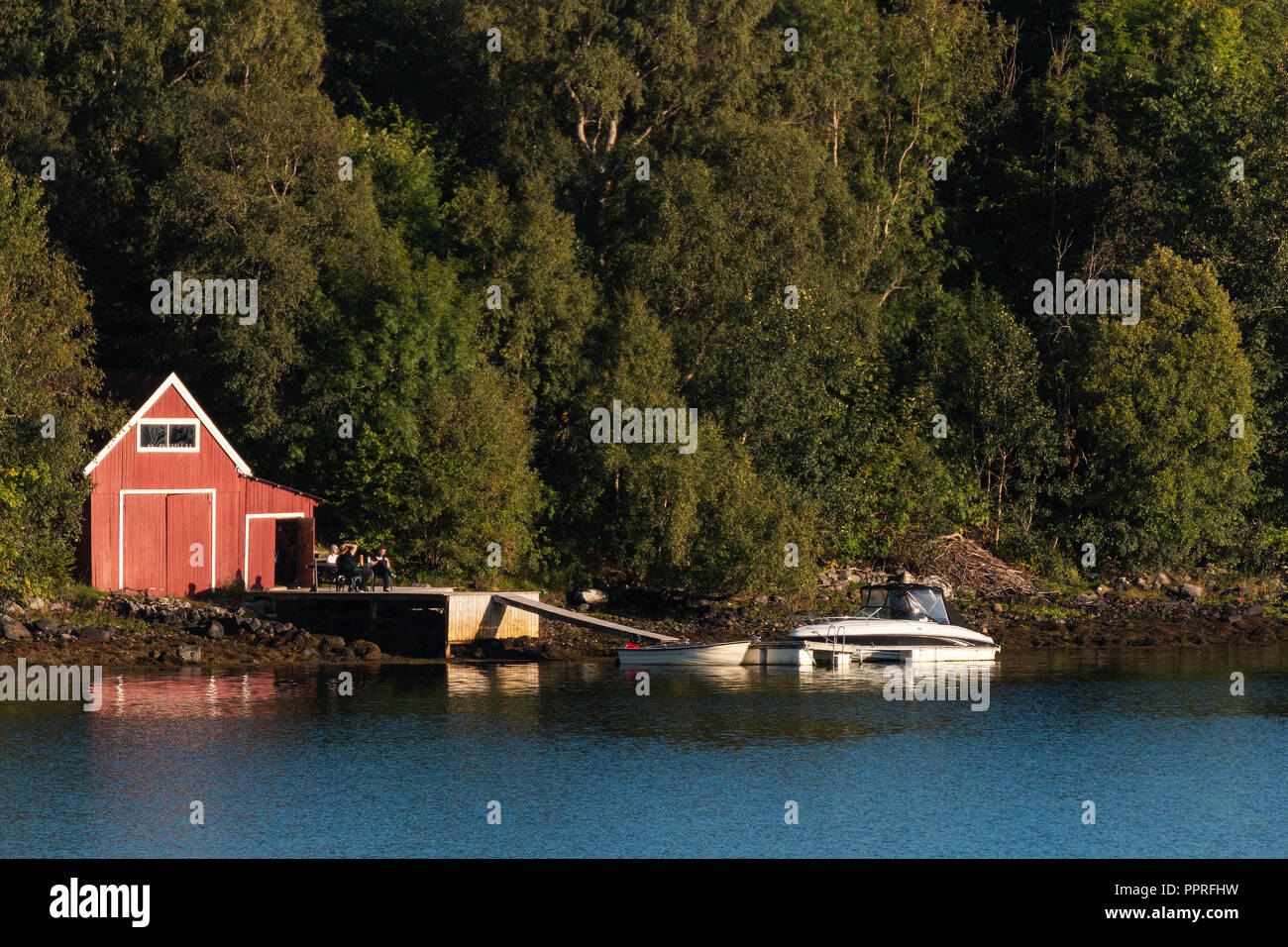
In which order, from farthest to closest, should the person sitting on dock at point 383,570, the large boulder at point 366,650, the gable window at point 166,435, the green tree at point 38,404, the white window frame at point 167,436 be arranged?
the person sitting on dock at point 383,570, the gable window at point 166,435, the white window frame at point 167,436, the large boulder at point 366,650, the green tree at point 38,404

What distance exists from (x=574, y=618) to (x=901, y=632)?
954 cm

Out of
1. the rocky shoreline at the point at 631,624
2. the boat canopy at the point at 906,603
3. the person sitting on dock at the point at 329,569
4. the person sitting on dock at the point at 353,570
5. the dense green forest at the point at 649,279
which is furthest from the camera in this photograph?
the dense green forest at the point at 649,279

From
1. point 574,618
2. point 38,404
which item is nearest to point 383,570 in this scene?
point 574,618

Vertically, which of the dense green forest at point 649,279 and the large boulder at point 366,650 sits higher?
the dense green forest at point 649,279

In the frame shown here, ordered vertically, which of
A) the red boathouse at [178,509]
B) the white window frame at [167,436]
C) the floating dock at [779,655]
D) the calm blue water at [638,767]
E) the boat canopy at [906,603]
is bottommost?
the calm blue water at [638,767]

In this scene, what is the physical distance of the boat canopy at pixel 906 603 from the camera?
47812 millimetres

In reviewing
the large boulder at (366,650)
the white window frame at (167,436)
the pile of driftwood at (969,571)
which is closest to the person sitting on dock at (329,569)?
the large boulder at (366,650)

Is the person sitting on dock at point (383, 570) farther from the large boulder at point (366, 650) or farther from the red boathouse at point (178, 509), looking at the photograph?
the red boathouse at point (178, 509)

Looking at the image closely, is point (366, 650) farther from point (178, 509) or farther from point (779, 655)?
point (779, 655)

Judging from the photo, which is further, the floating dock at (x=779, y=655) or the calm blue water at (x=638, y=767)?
the floating dock at (x=779, y=655)

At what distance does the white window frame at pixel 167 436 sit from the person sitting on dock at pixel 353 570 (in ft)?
18.0

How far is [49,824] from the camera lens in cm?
2875

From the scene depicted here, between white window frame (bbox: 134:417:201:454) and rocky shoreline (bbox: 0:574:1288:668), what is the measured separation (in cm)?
459
